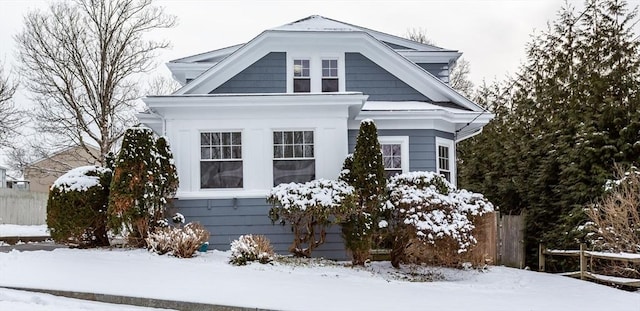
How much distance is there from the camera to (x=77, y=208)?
11.7 metres

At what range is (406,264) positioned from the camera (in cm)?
1209

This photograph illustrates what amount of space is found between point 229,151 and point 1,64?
1712 centimetres

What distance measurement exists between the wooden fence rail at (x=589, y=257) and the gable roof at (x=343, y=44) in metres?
3.85

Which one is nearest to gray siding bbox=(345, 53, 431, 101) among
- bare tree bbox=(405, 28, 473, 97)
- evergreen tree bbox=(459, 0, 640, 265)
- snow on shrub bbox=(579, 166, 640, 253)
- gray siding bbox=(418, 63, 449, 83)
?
gray siding bbox=(418, 63, 449, 83)

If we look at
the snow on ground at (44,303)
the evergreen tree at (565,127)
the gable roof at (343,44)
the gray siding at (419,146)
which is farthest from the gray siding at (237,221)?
the evergreen tree at (565,127)

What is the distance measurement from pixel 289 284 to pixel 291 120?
4.55 m

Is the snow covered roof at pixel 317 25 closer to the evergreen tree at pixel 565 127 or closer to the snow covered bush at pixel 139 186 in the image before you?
the snow covered bush at pixel 139 186

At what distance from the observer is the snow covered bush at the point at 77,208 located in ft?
38.3

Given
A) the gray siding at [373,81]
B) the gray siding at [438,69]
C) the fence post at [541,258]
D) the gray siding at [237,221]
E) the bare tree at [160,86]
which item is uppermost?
the bare tree at [160,86]

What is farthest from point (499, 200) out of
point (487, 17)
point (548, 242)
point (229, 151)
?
point (229, 151)

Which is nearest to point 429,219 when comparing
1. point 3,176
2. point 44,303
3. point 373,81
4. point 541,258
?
point 541,258

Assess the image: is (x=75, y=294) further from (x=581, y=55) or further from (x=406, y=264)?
(x=581, y=55)

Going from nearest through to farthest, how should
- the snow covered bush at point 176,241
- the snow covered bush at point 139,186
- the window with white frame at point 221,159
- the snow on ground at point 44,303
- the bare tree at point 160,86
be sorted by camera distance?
1. the snow on ground at point 44,303
2. the snow covered bush at point 176,241
3. the snow covered bush at point 139,186
4. the window with white frame at point 221,159
5. the bare tree at point 160,86

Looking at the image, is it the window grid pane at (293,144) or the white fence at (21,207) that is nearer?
the window grid pane at (293,144)
